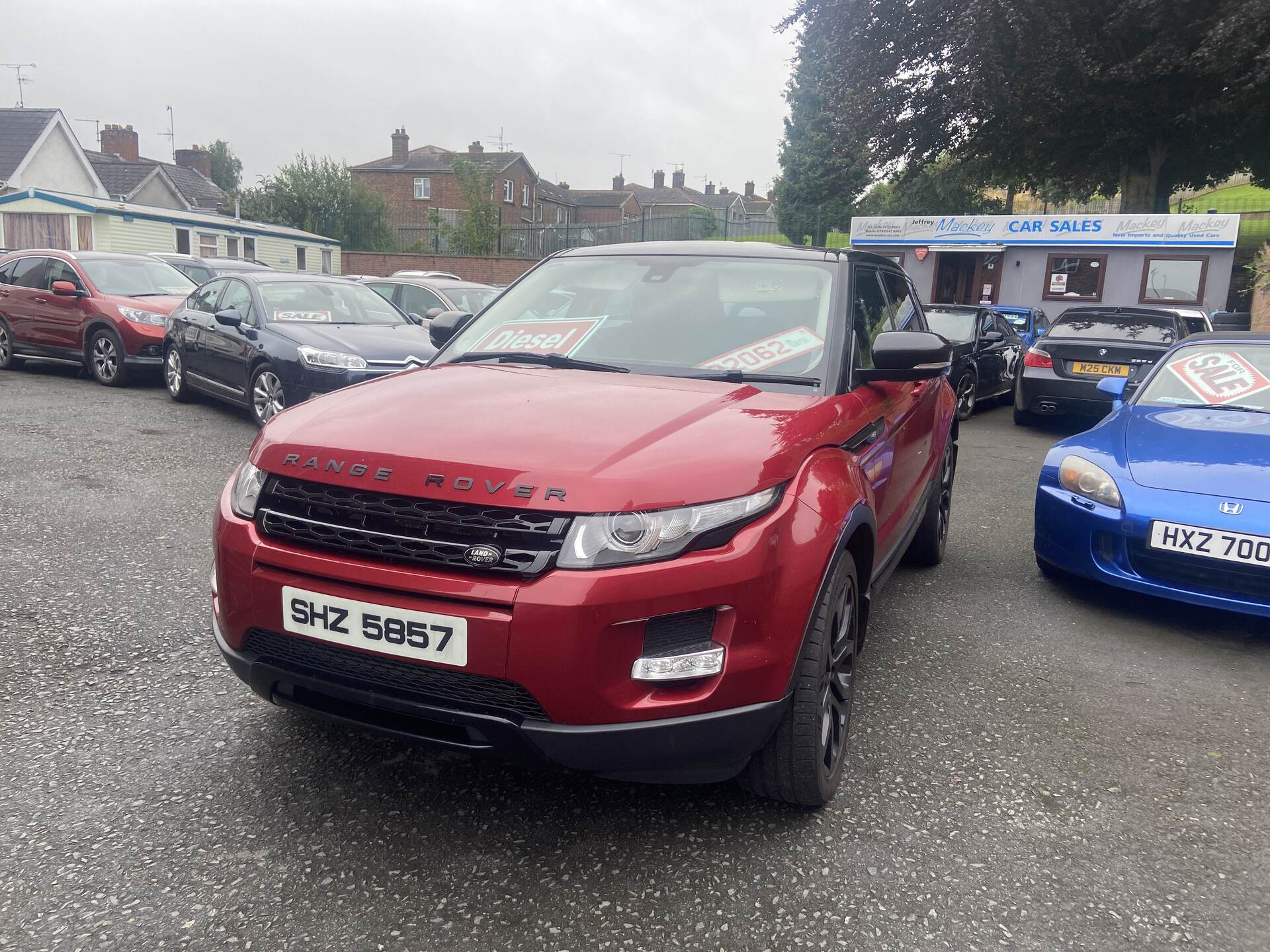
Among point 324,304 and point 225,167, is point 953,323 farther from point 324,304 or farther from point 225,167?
point 225,167

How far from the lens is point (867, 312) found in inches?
149

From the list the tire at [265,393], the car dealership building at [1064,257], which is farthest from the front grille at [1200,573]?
the car dealership building at [1064,257]

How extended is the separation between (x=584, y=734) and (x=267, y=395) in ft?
23.7

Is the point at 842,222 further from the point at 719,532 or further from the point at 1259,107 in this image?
the point at 719,532

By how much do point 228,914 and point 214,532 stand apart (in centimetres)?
98

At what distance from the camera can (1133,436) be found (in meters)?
4.92

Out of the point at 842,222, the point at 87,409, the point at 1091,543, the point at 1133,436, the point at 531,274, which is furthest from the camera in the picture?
the point at 842,222

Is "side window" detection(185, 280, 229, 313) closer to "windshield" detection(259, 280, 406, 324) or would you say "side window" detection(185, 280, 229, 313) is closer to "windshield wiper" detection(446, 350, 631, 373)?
"windshield" detection(259, 280, 406, 324)

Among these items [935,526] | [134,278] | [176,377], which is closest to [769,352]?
[935,526]

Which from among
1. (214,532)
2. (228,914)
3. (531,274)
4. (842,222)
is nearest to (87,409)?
(531,274)

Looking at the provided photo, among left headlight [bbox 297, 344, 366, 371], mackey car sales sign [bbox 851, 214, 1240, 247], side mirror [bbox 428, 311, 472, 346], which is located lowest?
left headlight [bbox 297, 344, 366, 371]

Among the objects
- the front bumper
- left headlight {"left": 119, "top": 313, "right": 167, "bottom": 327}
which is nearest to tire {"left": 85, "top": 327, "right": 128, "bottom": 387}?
left headlight {"left": 119, "top": 313, "right": 167, "bottom": 327}

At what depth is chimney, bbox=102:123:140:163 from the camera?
4828 cm

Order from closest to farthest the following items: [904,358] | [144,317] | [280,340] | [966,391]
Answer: [904,358], [280,340], [144,317], [966,391]
